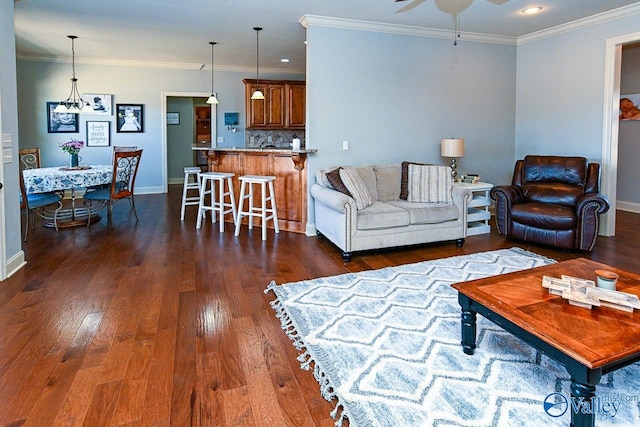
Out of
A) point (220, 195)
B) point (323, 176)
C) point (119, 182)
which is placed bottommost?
point (220, 195)

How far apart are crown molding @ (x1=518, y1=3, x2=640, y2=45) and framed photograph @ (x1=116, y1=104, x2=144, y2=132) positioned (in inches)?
270

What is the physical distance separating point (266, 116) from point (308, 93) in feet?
11.3

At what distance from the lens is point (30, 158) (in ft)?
18.8

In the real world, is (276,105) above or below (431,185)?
above

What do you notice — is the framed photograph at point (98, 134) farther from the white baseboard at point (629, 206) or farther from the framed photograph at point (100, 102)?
the white baseboard at point (629, 206)

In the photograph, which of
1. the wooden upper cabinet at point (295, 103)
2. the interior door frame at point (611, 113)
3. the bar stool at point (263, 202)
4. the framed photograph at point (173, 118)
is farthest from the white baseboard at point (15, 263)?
the framed photograph at point (173, 118)

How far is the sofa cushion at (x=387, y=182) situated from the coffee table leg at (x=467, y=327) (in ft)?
8.78

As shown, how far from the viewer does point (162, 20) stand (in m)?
5.14

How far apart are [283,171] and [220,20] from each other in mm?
2040

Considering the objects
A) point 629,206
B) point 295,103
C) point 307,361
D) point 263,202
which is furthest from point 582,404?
point 295,103

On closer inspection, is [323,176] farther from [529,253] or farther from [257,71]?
[257,71]

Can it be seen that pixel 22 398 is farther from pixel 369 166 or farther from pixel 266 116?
pixel 266 116

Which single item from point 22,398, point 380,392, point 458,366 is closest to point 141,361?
point 22,398

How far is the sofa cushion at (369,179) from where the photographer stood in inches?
185
